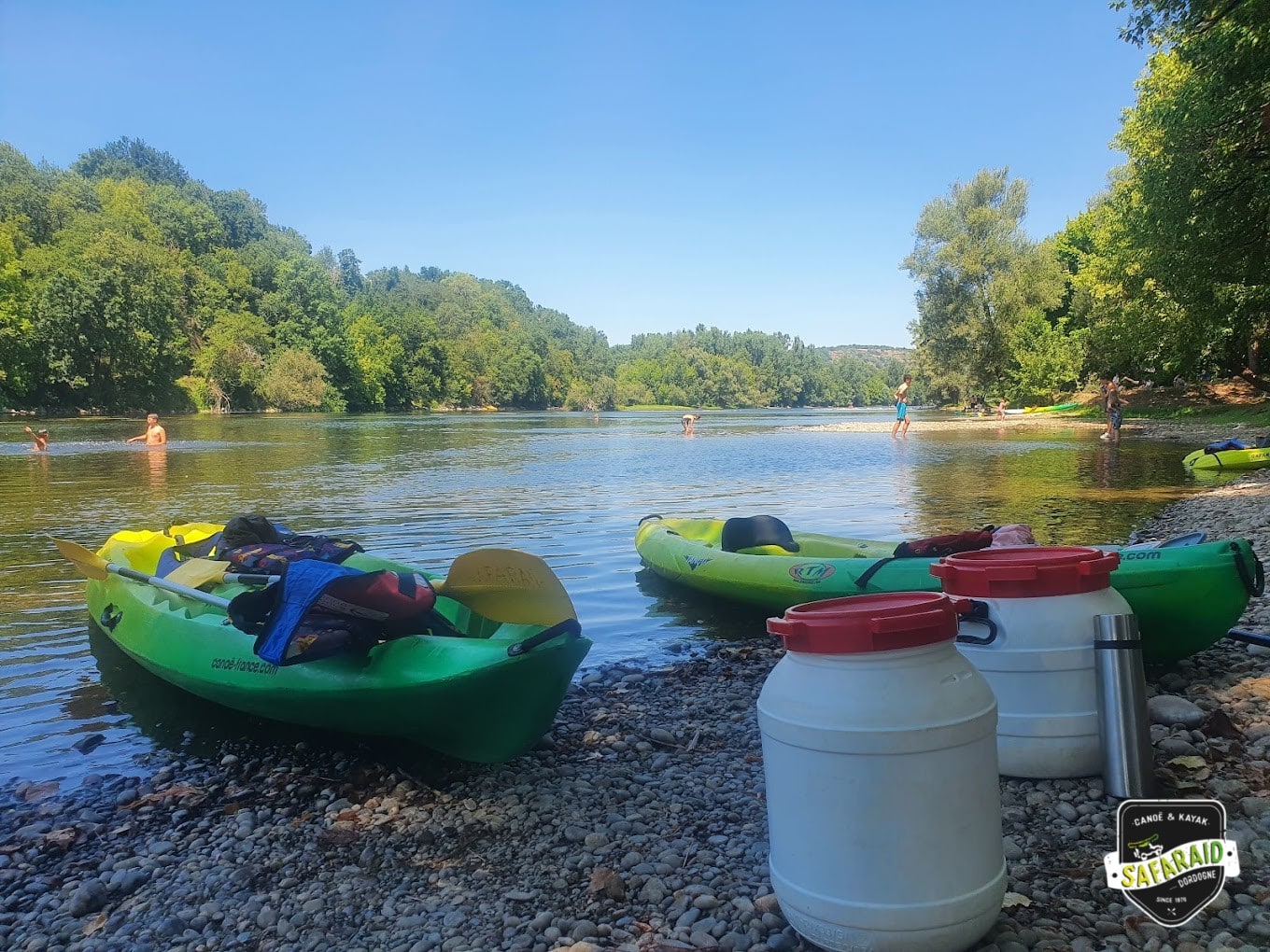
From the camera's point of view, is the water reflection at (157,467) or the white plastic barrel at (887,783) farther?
the water reflection at (157,467)

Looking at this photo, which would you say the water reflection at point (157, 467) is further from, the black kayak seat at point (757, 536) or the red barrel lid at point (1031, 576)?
the red barrel lid at point (1031, 576)

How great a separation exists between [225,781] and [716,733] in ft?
8.19

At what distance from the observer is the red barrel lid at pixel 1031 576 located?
10.6 ft

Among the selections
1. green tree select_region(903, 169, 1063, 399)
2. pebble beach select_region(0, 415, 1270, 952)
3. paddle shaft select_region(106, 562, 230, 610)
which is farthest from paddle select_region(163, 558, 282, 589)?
green tree select_region(903, 169, 1063, 399)

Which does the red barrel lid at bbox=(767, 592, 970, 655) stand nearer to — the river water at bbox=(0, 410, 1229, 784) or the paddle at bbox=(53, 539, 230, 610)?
the river water at bbox=(0, 410, 1229, 784)

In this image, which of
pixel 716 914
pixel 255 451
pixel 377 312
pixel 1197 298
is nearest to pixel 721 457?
pixel 1197 298

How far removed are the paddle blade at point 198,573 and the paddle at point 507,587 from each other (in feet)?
7.13

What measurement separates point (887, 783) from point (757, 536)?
581 cm

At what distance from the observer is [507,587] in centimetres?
496

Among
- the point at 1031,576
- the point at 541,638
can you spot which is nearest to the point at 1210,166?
the point at 1031,576

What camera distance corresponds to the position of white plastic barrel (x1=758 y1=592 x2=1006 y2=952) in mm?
2242

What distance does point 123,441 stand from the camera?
3200 cm

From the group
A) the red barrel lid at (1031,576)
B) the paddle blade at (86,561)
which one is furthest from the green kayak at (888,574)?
the paddle blade at (86,561)

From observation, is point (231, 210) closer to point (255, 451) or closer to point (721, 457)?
point (255, 451)
